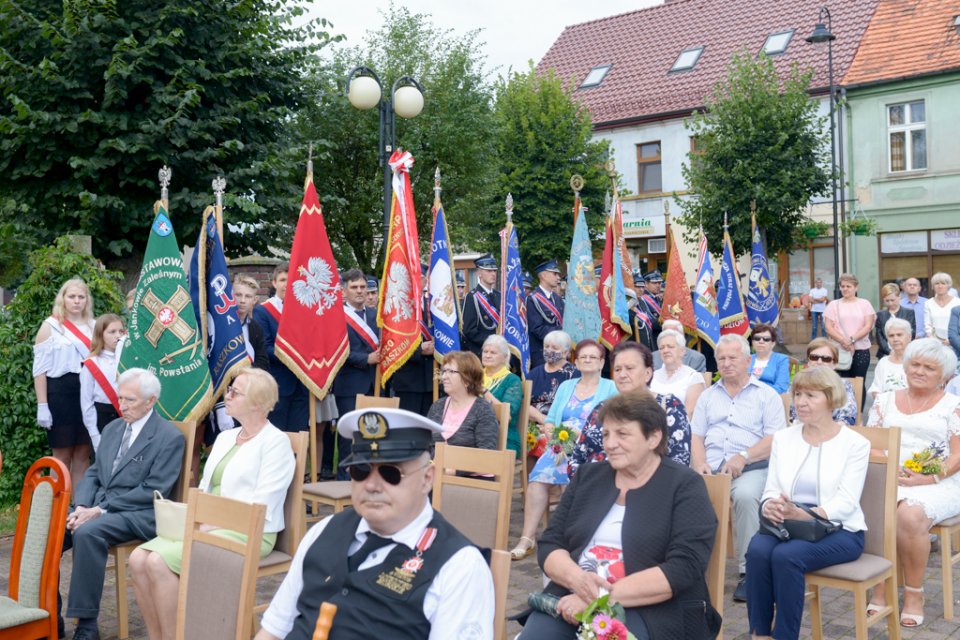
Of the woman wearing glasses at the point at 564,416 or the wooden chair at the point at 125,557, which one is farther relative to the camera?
the woman wearing glasses at the point at 564,416

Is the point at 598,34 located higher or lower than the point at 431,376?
higher

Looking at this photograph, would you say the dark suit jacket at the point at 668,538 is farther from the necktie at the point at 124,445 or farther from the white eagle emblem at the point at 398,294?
the white eagle emblem at the point at 398,294

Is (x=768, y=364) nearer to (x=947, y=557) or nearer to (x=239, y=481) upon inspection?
(x=947, y=557)

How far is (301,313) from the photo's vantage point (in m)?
8.05

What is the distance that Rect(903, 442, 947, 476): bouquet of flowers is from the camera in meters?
5.36

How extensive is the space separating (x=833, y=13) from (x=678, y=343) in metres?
24.1

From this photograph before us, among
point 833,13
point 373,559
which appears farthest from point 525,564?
point 833,13

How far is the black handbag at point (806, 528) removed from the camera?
14.6ft

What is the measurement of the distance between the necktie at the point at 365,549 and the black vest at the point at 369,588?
0.02 m

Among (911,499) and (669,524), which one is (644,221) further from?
(669,524)

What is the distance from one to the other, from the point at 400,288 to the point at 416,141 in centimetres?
1430

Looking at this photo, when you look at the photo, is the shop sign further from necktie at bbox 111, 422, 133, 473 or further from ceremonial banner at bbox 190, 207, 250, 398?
necktie at bbox 111, 422, 133, 473

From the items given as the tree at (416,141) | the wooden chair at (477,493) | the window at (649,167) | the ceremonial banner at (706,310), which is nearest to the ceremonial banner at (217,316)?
the wooden chair at (477,493)

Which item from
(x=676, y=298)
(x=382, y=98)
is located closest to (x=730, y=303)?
(x=676, y=298)
